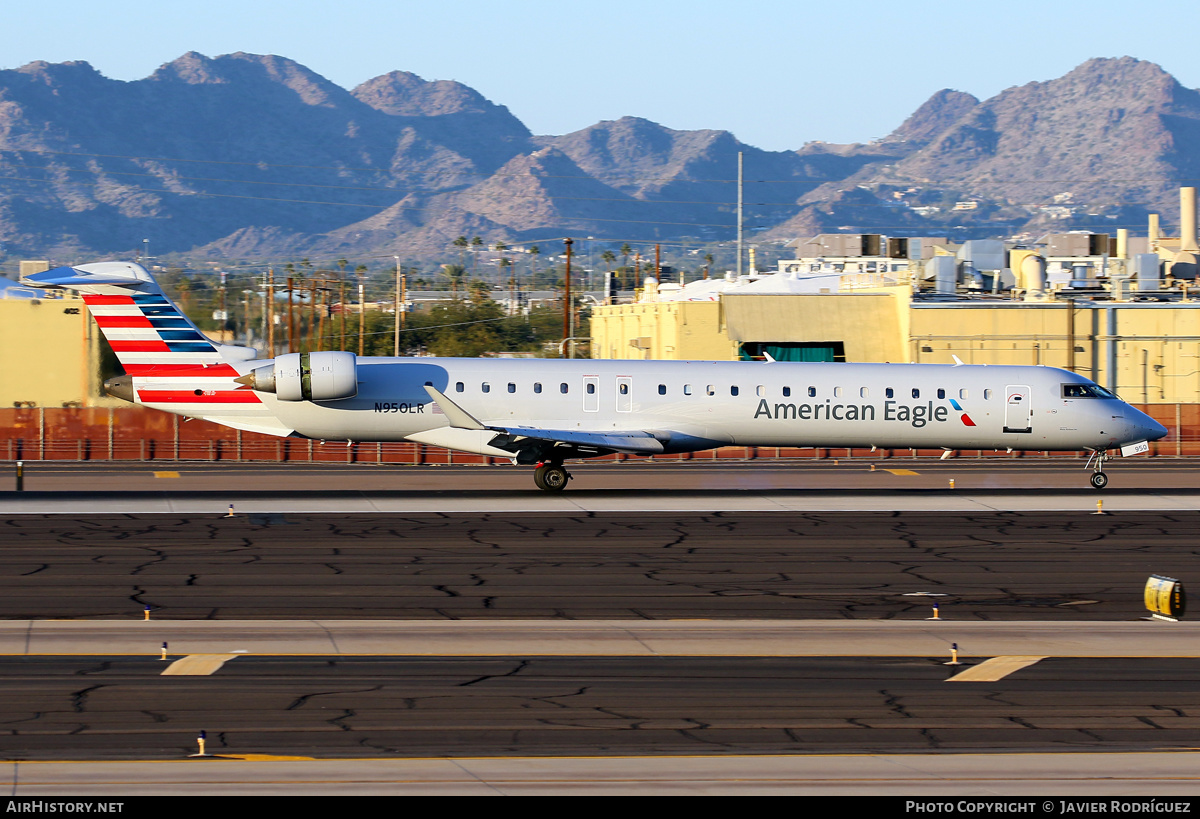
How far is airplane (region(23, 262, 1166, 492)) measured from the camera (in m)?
29.0

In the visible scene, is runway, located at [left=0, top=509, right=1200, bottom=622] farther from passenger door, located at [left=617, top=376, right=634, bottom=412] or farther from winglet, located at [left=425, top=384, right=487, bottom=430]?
passenger door, located at [left=617, top=376, right=634, bottom=412]

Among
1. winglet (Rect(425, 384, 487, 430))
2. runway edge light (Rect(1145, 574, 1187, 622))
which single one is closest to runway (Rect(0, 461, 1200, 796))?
runway edge light (Rect(1145, 574, 1187, 622))

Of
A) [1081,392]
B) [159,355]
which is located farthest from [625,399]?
[1081,392]

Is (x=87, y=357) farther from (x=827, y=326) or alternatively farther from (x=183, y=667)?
(x=183, y=667)

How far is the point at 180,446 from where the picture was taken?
42531 millimetres

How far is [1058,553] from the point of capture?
21984 millimetres

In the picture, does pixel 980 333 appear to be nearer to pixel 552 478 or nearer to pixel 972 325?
pixel 972 325

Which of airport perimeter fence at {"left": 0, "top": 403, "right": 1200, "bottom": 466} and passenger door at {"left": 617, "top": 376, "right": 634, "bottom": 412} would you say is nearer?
passenger door at {"left": 617, "top": 376, "right": 634, "bottom": 412}

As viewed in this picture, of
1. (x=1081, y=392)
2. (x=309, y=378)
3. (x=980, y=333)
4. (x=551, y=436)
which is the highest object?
(x=980, y=333)

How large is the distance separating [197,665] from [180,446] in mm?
30060

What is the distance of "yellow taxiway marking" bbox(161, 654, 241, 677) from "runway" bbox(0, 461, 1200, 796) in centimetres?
7

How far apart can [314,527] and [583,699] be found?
12090mm

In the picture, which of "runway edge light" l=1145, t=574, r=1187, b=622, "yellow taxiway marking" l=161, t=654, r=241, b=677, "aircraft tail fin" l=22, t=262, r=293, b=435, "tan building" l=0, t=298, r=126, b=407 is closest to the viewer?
"yellow taxiway marking" l=161, t=654, r=241, b=677

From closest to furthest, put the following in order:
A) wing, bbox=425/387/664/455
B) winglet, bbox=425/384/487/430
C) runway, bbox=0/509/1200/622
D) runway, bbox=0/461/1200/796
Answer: runway, bbox=0/461/1200/796 → runway, bbox=0/509/1200/622 → wing, bbox=425/387/664/455 → winglet, bbox=425/384/487/430
